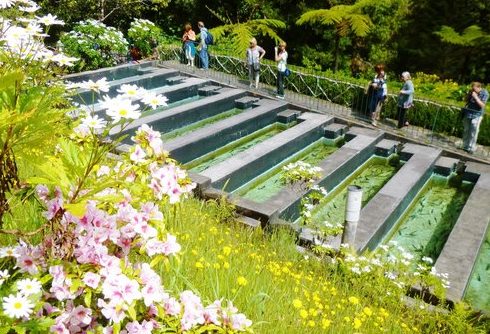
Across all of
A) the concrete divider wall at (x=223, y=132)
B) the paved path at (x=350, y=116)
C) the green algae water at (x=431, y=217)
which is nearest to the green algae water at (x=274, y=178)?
the paved path at (x=350, y=116)

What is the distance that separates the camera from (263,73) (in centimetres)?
1510

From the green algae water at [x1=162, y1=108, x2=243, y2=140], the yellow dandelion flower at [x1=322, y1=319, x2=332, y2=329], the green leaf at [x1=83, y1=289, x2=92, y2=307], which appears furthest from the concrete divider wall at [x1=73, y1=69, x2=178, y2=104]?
the green leaf at [x1=83, y1=289, x2=92, y2=307]

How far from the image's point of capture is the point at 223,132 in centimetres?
1099

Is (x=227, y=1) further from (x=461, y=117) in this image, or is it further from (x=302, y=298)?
(x=302, y=298)

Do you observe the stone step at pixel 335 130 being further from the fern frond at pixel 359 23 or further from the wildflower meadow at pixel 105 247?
the wildflower meadow at pixel 105 247

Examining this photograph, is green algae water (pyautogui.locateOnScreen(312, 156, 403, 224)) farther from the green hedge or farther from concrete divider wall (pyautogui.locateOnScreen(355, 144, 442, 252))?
the green hedge

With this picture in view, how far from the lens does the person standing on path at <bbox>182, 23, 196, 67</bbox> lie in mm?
15067

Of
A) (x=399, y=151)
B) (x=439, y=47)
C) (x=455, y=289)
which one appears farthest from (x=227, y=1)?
(x=455, y=289)

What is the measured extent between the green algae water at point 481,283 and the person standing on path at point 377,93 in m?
5.26

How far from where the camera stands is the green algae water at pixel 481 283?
249 inches

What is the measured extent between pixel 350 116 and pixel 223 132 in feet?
13.0

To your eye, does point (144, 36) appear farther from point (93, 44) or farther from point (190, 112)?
point (190, 112)

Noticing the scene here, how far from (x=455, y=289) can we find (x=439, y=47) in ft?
62.9

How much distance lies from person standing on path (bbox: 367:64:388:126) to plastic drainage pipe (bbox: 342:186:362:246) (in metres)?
6.78
